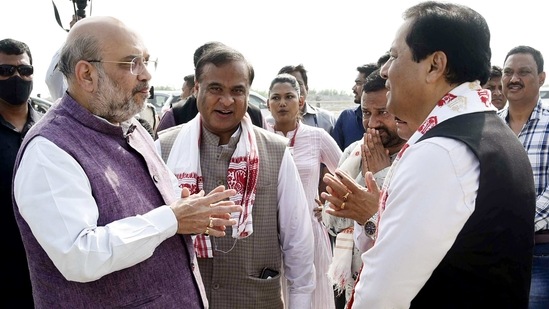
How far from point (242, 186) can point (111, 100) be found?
94cm

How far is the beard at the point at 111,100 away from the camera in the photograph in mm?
2268

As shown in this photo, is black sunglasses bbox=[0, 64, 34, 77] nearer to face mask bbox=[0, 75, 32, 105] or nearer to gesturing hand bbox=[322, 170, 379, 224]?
face mask bbox=[0, 75, 32, 105]

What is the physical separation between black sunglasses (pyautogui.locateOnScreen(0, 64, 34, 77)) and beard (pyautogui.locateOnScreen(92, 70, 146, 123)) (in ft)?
6.59

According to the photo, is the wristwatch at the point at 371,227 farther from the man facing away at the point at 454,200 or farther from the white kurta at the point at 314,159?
the white kurta at the point at 314,159

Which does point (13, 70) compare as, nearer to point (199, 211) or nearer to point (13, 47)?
point (13, 47)

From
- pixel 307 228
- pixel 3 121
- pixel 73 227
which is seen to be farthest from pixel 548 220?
pixel 3 121

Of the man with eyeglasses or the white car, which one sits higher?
the man with eyeglasses

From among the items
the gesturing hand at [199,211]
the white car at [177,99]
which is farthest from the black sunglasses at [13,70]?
the white car at [177,99]

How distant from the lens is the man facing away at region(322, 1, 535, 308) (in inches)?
68.3

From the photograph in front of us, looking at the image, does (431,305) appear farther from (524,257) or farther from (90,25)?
(90,25)

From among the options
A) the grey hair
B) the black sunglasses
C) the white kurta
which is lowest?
the white kurta

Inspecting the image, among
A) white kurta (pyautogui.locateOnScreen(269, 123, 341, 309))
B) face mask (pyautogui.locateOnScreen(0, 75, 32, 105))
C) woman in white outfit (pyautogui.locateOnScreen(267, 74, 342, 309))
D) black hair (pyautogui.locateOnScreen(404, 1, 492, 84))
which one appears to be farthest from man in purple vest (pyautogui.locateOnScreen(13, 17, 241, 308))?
white kurta (pyautogui.locateOnScreen(269, 123, 341, 309))

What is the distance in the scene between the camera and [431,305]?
1.83 metres

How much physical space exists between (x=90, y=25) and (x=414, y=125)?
1322 mm
